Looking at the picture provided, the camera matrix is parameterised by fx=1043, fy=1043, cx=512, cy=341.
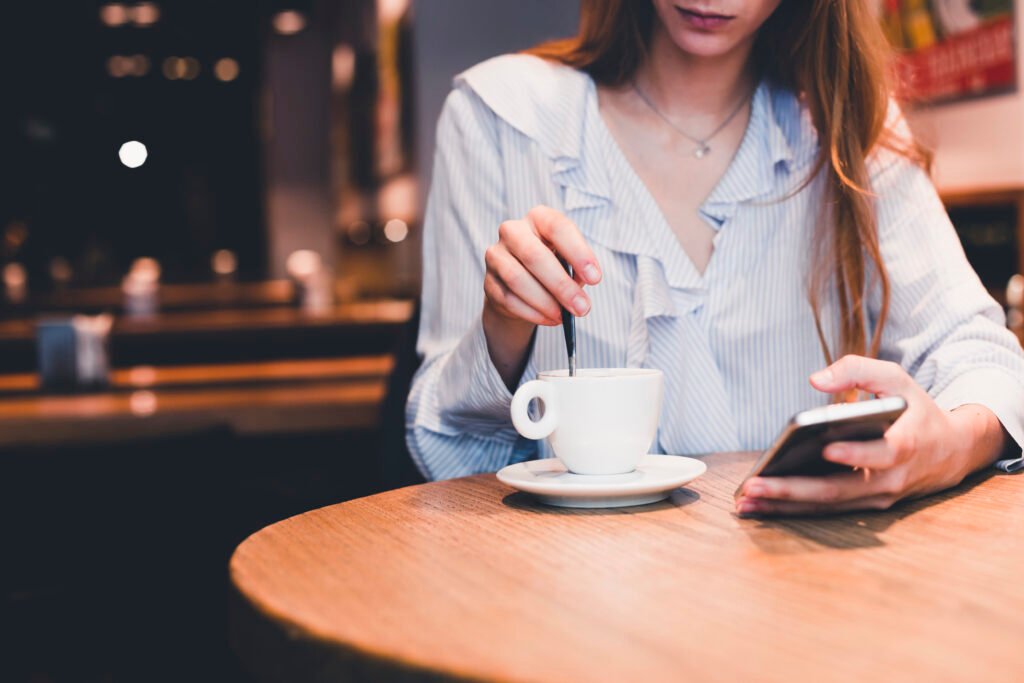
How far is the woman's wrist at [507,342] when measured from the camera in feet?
3.46

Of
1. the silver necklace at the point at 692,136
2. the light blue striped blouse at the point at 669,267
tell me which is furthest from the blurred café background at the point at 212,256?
the silver necklace at the point at 692,136

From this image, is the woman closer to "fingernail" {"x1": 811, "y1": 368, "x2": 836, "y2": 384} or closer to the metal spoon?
the metal spoon

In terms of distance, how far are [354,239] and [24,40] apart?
9.57 feet

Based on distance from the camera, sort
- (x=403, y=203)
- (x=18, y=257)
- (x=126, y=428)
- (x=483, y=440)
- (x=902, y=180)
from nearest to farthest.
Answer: (x=483, y=440) < (x=902, y=180) < (x=126, y=428) < (x=403, y=203) < (x=18, y=257)

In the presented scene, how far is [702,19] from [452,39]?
1.96 metres

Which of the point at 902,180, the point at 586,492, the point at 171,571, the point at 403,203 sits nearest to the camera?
the point at 586,492

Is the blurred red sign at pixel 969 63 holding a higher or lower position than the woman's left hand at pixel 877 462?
higher

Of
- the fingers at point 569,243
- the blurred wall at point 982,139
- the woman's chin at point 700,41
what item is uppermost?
the blurred wall at point 982,139

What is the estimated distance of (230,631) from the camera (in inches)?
27.3

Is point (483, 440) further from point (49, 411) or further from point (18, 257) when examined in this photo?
point (18, 257)

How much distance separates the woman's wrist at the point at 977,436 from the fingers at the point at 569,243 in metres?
0.35

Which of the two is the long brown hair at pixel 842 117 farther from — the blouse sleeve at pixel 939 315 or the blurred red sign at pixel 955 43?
the blurred red sign at pixel 955 43

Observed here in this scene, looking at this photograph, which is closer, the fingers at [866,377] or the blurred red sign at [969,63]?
the fingers at [866,377]

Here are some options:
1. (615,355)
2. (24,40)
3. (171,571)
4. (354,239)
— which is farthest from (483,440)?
(24,40)
